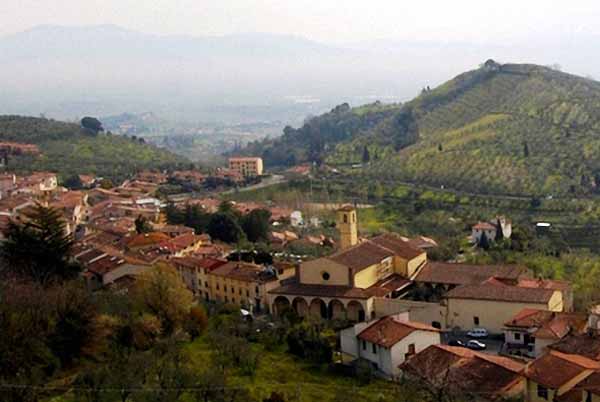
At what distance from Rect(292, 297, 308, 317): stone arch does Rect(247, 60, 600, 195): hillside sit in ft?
105

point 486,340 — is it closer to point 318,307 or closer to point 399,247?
point 318,307

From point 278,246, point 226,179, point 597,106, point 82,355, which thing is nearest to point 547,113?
point 597,106

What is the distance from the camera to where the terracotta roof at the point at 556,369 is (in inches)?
627

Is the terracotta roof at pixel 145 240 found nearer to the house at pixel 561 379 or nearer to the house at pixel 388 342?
the house at pixel 388 342

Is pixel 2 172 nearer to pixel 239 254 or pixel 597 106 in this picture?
pixel 239 254

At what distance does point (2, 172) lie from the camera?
6003cm

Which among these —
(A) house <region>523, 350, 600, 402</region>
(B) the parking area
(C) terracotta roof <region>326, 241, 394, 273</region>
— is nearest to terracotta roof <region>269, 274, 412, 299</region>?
(C) terracotta roof <region>326, 241, 394, 273</region>

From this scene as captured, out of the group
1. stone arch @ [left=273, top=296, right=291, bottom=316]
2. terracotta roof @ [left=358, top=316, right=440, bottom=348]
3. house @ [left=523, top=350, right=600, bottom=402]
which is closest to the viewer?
house @ [left=523, top=350, right=600, bottom=402]

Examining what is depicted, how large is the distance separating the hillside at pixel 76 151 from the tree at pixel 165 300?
141 ft

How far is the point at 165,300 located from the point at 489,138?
52.0 metres

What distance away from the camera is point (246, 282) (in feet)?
92.7

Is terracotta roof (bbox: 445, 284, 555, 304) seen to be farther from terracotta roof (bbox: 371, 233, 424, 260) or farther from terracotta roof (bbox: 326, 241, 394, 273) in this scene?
terracotta roof (bbox: 371, 233, 424, 260)

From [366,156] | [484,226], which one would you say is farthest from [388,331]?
[366,156]

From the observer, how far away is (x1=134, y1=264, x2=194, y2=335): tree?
2169 cm
